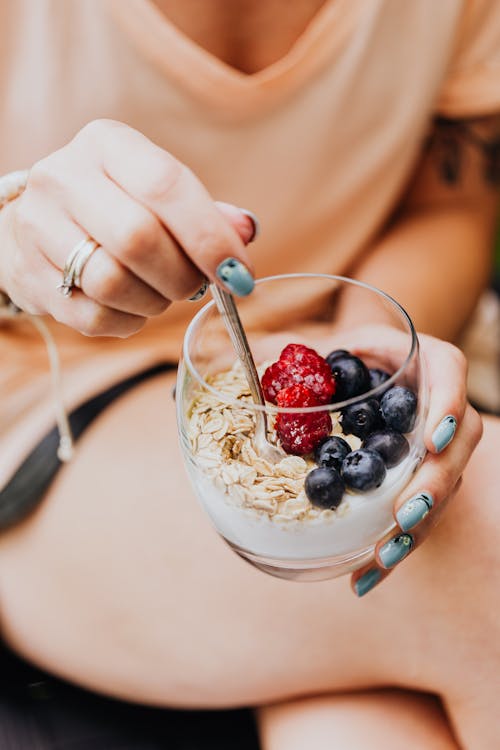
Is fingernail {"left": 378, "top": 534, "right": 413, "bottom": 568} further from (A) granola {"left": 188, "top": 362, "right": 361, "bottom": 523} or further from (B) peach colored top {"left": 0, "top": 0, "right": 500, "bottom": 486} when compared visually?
(B) peach colored top {"left": 0, "top": 0, "right": 500, "bottom": 486}

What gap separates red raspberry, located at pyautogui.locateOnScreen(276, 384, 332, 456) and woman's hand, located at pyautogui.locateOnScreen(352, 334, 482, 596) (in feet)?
0.30

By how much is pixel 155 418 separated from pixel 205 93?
363mm

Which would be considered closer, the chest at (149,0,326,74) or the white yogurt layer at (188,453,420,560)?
the white yogurt layer at (188,453,420,560)

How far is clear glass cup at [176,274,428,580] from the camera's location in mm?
530

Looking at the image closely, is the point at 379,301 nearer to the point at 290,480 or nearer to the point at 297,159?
the point at 290,480

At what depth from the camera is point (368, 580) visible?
2.10ft

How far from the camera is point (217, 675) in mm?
745

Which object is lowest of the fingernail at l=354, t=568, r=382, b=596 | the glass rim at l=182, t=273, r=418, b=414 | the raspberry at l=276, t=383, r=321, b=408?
the fingernail at l=354, t=568, r=382, b=596

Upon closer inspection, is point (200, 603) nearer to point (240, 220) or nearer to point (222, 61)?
point (240, 220)

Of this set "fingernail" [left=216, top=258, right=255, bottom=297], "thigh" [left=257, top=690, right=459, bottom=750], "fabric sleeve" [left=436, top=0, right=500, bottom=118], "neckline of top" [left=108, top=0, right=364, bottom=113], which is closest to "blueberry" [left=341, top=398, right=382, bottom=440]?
"fingernail" [left=216, top=258, right=255, bottom=297]

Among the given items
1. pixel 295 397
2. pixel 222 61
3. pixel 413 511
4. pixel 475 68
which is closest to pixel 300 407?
pixel 295 397

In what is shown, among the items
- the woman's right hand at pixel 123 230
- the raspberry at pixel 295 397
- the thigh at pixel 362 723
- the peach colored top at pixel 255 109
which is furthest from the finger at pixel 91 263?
the thigh at pixel 362 723

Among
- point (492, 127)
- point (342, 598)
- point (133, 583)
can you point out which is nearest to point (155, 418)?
point (133, 583)

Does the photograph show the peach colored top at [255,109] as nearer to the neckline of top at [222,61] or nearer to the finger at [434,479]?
the neckline of top at [222,61]
